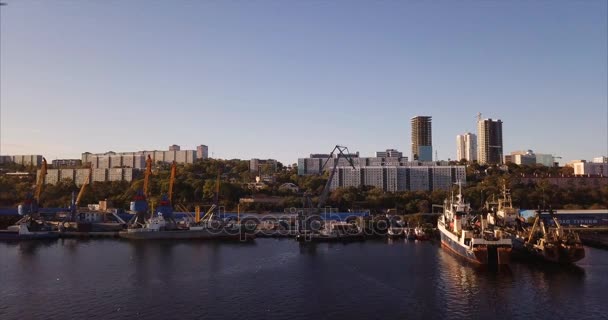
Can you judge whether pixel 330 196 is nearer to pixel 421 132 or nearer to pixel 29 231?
pixel 29 231

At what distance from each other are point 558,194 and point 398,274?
59.2 m

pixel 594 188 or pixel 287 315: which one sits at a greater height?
pixel 594 188

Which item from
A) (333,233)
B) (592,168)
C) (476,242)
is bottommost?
(333,233)

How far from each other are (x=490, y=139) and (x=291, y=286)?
554 feet

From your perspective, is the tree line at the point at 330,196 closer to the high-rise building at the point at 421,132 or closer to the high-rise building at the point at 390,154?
the high-rise building at the point at 390,154

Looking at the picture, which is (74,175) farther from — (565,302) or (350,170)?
(565,302)

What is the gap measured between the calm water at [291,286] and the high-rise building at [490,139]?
146 m

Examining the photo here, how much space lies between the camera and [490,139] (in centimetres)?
18062

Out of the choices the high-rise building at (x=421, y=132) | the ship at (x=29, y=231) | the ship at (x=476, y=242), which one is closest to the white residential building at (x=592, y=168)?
the high-rise building at (x=421, y=132)

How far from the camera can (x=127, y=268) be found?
35375 mm

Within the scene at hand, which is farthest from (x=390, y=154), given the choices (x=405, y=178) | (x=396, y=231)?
(x=396, y=231)

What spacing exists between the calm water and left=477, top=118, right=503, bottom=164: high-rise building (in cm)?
14647

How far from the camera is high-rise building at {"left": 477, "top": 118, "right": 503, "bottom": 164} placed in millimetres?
179250

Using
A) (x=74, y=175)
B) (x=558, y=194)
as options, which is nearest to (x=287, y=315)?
(x=558, y=194)
